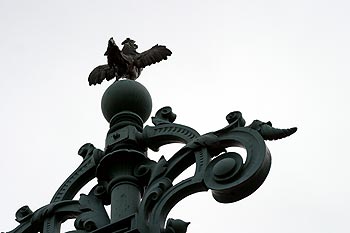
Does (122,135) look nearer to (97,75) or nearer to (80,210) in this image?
(80,210)

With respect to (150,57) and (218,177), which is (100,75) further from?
(218,177)

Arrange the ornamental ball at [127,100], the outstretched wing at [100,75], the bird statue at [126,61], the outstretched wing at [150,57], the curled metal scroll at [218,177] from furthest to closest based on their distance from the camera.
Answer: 1. the outstretched wing at [100,75]
2. the outstretched wing at [150,57]
3. the bird statue at [126,61]
4. the ornamental ball at [127,100]
5. the curled metal scroll at [218,177]

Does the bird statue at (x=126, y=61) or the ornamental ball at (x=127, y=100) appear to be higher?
the bird statue at (x=126, y=61)

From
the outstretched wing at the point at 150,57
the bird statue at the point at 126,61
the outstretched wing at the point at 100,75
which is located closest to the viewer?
the bird statue at the point at 126,61

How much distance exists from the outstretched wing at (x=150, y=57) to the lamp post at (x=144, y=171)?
0.58 meters

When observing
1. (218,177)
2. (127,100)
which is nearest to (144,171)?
(218,177)

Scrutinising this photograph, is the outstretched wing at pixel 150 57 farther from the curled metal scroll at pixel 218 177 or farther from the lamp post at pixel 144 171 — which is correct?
the curled metal scroll at pixel 218 177

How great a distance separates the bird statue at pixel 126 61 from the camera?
8547 mm

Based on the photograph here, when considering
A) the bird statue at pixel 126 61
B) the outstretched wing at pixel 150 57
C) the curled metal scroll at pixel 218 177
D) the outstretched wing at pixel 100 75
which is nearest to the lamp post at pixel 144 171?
the curled metal scroll at pixel 218 177

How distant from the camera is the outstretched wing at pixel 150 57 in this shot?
8844 mm

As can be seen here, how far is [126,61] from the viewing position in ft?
28.6

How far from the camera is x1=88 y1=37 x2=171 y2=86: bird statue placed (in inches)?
336

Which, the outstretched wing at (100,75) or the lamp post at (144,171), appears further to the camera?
the outstretched wing at (100,75)

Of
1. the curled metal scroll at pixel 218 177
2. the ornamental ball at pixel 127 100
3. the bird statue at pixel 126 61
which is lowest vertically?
the curled metal scroll at pixel 218 177
